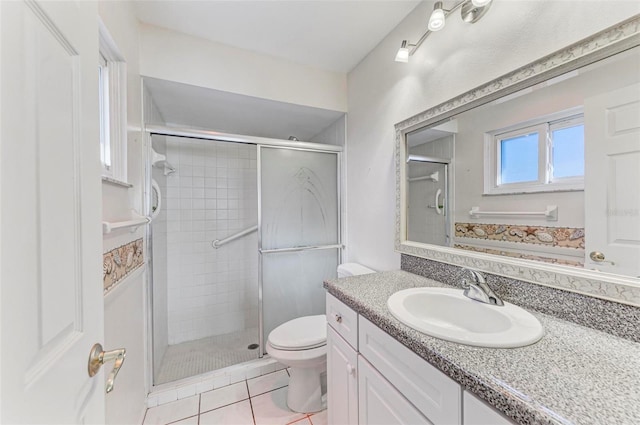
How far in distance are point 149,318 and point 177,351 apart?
79 centimetres

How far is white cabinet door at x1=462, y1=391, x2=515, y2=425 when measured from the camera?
20.5 inches

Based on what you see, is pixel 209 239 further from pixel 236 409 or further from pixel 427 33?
pixel 427 33

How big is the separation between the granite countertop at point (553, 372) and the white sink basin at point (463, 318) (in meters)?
0.02

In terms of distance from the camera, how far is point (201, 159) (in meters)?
2.50

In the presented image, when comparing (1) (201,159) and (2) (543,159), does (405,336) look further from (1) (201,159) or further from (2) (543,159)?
(1) (201,159)

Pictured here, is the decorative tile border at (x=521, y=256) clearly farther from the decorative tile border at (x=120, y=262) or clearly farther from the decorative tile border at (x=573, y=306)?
the decorative tile border at (x=120, y=262)

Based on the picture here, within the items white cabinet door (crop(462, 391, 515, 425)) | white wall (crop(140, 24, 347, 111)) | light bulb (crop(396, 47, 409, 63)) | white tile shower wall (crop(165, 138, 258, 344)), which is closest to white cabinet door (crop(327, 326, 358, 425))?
white cabinet door (crop(462, 391, 515, 425))

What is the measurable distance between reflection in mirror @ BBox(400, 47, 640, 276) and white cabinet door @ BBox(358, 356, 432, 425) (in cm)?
70

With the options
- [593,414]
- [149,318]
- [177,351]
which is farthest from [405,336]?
[177,351]

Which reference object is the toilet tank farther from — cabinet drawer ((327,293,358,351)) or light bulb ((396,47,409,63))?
light bulb ((396,47,409,63))

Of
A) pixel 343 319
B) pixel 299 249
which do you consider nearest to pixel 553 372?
pixel 343 319

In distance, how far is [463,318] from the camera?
1015 millimetres

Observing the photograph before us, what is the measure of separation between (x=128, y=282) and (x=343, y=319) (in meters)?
1.10

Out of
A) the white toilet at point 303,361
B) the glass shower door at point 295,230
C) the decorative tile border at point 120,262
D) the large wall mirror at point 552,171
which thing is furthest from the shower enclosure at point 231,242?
the large wall mirror at point 552,171
